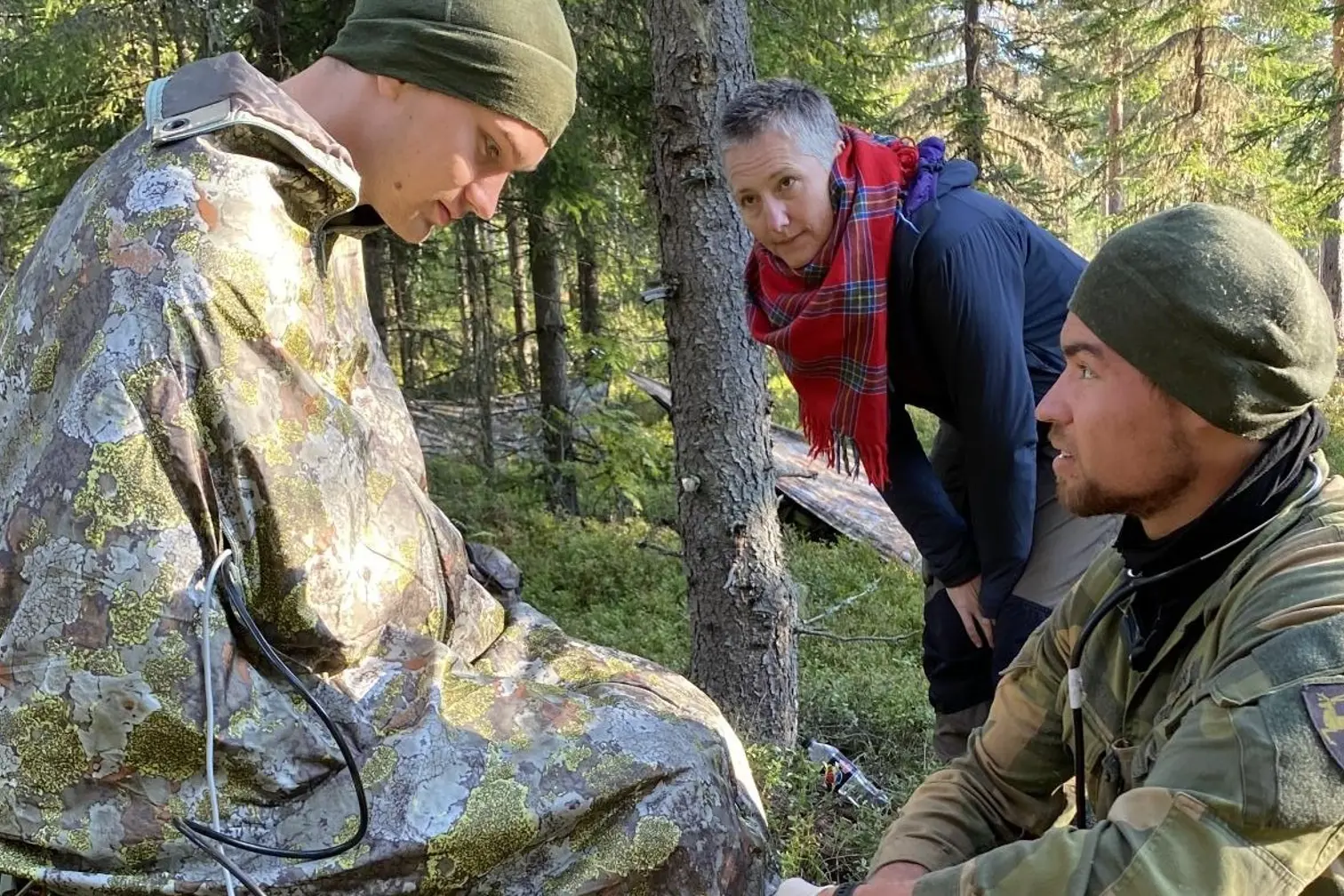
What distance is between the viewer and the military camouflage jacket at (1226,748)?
1.52 meters

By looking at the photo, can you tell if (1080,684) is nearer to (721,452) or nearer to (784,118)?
(784,118)

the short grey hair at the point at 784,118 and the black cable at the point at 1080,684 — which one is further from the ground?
the short grey hair at the point at 784,118

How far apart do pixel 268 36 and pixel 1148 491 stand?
21.2ft

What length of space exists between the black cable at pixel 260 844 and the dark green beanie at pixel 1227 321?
1553mm

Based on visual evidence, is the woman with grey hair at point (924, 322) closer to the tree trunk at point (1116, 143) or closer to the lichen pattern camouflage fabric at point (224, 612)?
the lichen pattern camouflage fabric at point (224, 612)

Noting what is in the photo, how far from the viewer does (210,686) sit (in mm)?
1705

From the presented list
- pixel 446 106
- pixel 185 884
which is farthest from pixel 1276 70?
pixel 185 884

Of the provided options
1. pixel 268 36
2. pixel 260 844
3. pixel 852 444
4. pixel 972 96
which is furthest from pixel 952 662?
pixel 972 96

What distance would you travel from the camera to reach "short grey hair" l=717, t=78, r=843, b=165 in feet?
9.22

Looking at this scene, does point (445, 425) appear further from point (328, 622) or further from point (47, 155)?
point (328, 622)

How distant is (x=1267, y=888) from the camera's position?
1545mm

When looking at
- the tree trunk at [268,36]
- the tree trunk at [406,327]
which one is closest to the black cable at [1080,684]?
the tree trunk at [268,36]

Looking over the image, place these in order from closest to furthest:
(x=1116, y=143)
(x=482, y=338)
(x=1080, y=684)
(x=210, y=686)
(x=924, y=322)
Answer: (x=210, y=686) < (x=1080, y=684) < (x=924, y=322) < (x=482, y=338) < (x=1116, y=143)

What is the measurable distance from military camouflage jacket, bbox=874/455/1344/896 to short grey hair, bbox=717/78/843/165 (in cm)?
148
